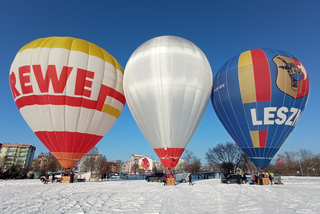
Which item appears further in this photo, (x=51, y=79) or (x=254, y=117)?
(x=254, y=117)

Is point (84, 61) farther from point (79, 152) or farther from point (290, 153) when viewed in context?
point (290, 153)

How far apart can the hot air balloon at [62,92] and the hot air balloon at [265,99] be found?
1230 cm

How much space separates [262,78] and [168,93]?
8298 millimetres

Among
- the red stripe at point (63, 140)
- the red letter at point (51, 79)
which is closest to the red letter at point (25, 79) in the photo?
the red letter at point (51, 79)

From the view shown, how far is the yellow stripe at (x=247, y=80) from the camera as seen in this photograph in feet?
52.2

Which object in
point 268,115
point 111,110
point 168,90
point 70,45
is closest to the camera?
point 168,90

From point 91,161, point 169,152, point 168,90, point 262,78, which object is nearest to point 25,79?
point 168,90

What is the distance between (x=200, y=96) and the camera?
1552 cm

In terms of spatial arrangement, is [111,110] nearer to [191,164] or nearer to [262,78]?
[262,78]

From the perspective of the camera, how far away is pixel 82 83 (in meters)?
15.8

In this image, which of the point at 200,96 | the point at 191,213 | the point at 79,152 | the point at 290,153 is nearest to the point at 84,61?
the point at 79,152

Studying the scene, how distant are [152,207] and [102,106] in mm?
12108

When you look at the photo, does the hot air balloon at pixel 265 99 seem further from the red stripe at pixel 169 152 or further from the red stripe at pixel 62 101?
the red stripe at pixel 62 101

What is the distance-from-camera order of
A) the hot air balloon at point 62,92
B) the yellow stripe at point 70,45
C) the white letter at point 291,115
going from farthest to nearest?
1. the yellow stripe at point 70,45
2. the white letter at point 291,115
3. the hot air balloon at point 62,92
